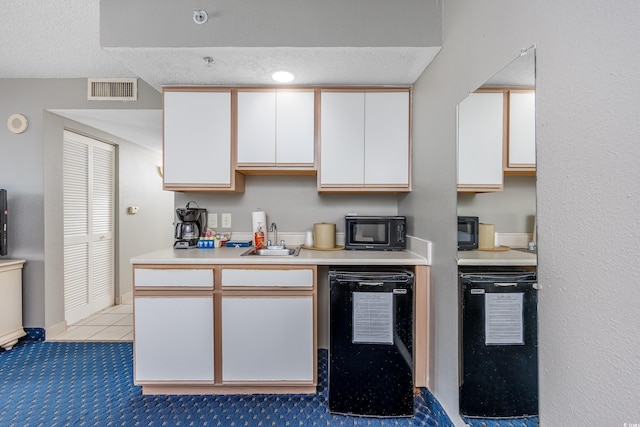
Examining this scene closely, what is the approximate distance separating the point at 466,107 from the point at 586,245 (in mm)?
860

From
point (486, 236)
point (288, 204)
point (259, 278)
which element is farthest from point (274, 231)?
point (486, 236)

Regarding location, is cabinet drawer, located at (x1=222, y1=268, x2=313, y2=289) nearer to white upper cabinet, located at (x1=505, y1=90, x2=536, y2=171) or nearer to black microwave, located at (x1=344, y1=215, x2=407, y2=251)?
black microwave, located at (x1=344, y1=215, x2=407, y2=251)

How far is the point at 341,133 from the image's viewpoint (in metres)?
2.24

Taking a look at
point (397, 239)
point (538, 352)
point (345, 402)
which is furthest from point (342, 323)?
point (538, 352)

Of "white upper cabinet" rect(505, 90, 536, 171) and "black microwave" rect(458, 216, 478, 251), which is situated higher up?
"white upper cabinet" rect(505, 90, 536, 171)

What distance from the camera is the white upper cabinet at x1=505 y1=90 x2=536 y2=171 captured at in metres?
0.98

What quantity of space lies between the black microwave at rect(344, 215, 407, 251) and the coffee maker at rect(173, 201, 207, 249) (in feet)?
3.88

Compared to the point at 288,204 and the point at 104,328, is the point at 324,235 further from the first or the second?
the point at 104,328

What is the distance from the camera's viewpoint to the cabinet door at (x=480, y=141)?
1184 millimetres

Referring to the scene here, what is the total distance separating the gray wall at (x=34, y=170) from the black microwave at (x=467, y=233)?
271 cm

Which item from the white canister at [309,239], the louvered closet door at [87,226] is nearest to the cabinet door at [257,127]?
the white canister at [309,239]

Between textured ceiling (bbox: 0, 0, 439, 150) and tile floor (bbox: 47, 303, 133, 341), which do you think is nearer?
textured ceiling (bbox: 0, 0, 439, 150)

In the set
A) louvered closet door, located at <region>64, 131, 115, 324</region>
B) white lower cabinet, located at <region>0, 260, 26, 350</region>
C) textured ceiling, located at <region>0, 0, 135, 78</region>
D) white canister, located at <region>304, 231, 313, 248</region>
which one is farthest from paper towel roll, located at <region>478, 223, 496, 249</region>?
louvered closet door, located at <region>64, 131, 115, 324</region>

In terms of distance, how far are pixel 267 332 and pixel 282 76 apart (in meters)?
1.69
